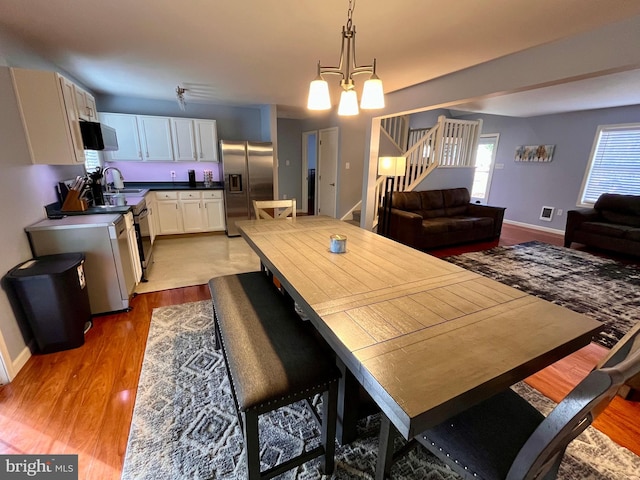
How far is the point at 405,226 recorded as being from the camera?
4.59m

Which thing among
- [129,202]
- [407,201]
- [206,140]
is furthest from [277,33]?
[407,201]

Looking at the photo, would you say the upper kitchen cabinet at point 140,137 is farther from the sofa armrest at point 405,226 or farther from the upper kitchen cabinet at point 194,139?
the sofa armrest at point 405,226

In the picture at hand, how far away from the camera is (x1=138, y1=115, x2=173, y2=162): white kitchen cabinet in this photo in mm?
4742

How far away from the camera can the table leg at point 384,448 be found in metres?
1.15

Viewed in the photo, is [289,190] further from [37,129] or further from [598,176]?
[598,176]

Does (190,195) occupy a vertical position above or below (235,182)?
below

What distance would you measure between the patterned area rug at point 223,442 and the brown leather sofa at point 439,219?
2906mm

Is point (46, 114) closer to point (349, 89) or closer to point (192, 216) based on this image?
point (349, 89)

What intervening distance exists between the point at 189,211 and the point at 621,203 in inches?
283

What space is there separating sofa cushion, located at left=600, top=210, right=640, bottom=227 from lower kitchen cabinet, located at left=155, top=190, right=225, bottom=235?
6633 mm

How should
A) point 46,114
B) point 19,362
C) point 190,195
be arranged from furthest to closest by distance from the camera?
1. point 190,195
2. point 46,114
3. point 19,362

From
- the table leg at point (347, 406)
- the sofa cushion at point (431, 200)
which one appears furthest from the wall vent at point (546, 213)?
the table leg at point (347, 406)

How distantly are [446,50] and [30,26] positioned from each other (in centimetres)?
326

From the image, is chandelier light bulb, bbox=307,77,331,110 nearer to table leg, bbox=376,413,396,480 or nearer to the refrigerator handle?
table leg, bbox=376,413,396,480
